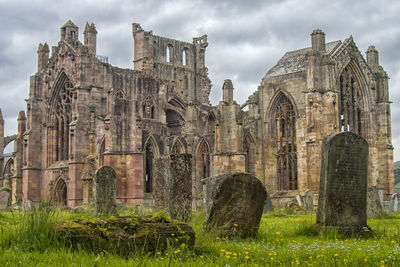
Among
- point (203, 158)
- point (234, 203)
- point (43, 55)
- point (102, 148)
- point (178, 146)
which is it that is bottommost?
point (234, 203)

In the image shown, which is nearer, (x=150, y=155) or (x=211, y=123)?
(x=150, y=155)

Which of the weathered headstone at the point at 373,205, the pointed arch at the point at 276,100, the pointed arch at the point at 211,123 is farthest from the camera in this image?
the pointed arch at the point at 211,123

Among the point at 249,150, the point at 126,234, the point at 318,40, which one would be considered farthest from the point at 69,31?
the point at 126,234

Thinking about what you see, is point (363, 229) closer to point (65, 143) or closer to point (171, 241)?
point (171, 241)

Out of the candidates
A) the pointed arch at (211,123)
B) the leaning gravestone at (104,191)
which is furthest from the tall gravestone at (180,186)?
the pointed arch at (211,123)

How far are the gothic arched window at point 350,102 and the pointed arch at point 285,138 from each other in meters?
3.44

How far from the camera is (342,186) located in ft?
34.8

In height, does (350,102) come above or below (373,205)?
above

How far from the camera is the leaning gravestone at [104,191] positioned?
17.2 meters

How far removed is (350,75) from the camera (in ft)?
120

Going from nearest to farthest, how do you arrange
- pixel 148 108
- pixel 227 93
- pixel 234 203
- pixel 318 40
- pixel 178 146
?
1. pixel 234 203
2. pixel 318 40
3. pixel 227 93
4. pixel 178 146
5. pixel 148 108

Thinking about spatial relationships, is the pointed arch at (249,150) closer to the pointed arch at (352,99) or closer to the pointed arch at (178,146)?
the pointed arch at (178,146)

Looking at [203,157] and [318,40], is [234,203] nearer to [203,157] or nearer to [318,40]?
[318,40]

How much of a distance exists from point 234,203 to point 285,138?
26.6 metres
